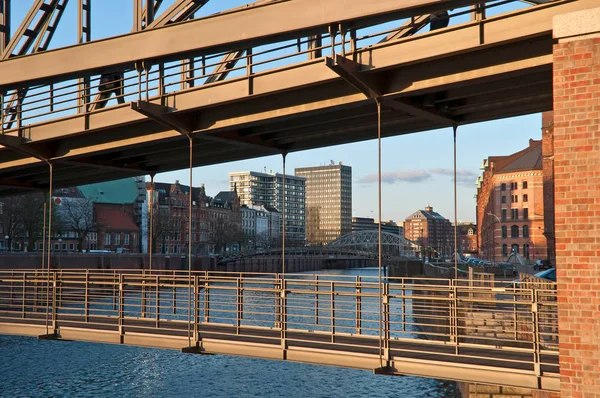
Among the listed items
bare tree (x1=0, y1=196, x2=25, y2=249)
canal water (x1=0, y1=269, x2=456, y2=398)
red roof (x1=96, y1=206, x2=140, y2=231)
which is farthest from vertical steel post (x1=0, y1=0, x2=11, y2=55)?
red roof (x1=96, y1=206, x2=140, y2=231)

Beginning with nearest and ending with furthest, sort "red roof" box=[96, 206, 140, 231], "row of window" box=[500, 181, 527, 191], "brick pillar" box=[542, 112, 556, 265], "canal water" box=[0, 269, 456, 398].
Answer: "canal water" box=[0, 269, 456, 398], "brick pillar" box=[542, 112, 556, 265], "row of window" box=[500, 181, 527, 191], "red roof" box=[96, 206, 140, 231]

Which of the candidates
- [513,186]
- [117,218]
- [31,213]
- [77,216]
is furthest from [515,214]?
[31,213]

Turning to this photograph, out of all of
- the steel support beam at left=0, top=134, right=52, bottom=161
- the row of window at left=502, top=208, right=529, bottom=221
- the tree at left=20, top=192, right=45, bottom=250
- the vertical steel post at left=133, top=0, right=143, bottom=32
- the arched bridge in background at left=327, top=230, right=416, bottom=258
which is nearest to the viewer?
the vertical steel post at left=133, top=0, right=143, bottom=32

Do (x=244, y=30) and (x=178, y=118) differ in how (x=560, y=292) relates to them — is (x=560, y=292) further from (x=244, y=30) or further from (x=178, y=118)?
(x=178, y=118)

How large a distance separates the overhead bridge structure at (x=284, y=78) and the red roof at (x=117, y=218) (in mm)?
86153

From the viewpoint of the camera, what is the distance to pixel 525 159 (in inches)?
3893

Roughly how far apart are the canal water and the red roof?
233 feet

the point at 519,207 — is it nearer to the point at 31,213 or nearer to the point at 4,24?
the point at 31,213

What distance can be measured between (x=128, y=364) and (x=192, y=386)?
5.87 metres

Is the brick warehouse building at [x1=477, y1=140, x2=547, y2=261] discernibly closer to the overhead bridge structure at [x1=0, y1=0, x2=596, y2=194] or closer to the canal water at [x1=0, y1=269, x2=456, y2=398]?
the canal water at [x1=0, y1=269, x2=456, y2=398]

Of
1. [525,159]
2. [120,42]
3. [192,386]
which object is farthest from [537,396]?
[525,159]

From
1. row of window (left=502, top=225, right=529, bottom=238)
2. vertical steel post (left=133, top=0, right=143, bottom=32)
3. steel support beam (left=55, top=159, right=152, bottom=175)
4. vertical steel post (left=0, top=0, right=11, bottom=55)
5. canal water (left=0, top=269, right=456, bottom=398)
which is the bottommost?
canal water (left=0, top=269, right=456, bottom=398)

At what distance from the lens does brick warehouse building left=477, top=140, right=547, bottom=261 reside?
93812 mm

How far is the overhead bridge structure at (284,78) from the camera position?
10.4 meters
